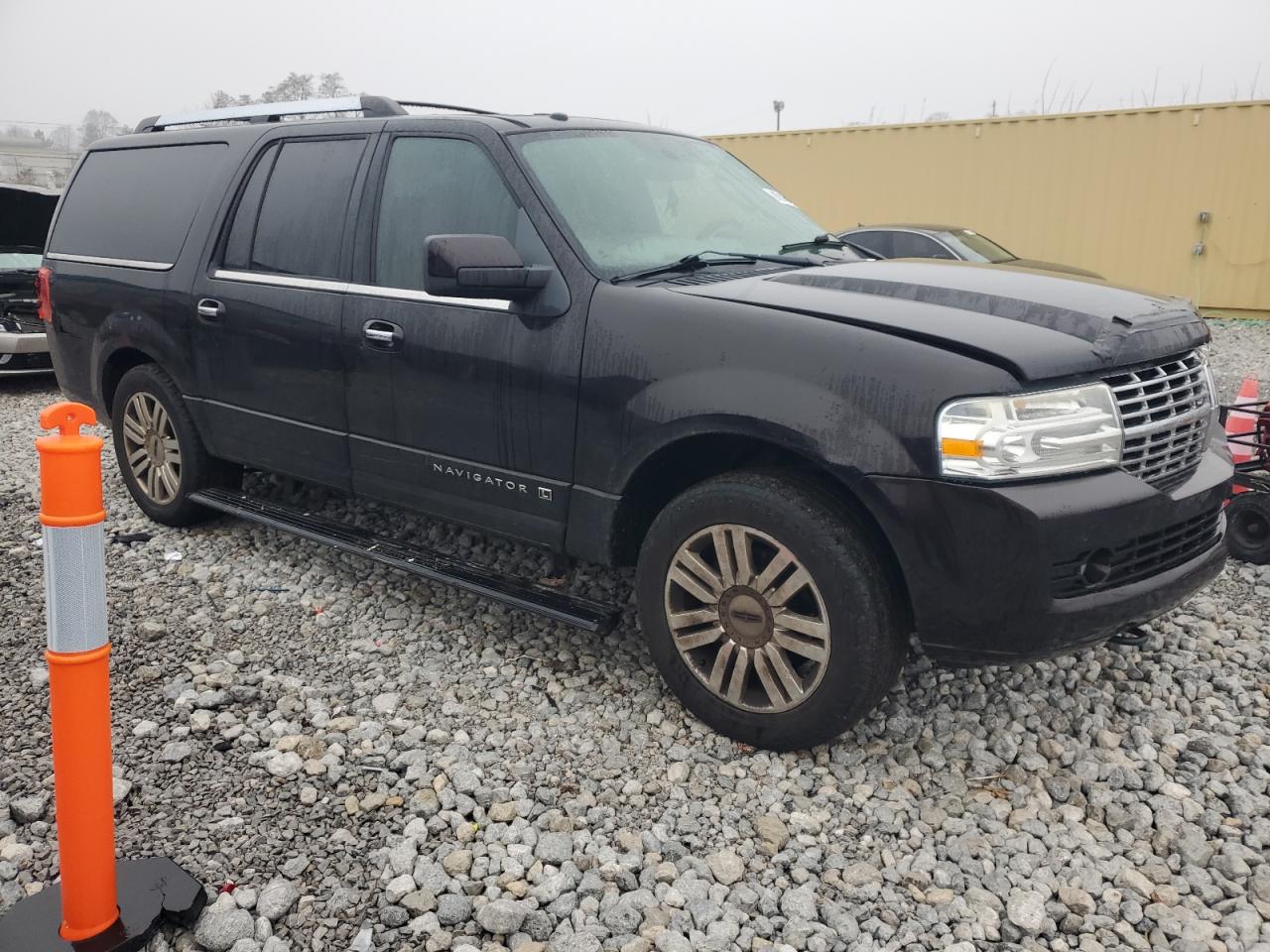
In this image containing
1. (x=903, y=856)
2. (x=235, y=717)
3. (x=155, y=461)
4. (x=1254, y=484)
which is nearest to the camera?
(x=903, y=856)

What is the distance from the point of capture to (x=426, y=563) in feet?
12.6

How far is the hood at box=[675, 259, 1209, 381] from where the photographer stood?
2660mm

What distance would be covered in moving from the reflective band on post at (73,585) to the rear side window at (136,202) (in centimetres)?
304

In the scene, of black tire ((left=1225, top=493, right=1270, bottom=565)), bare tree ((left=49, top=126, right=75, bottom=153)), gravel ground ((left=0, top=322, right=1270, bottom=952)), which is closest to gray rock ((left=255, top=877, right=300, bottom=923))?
gravel ground ((left=0, top=322, right=1270, bottom=952))

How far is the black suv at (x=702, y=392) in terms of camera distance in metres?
2.64

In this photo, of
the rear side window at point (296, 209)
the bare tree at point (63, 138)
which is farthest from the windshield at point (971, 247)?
the bare tree at point (63, 138)

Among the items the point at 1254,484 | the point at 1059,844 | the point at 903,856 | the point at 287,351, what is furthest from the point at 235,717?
the point at 1254,484

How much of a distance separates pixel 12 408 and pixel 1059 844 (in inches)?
355

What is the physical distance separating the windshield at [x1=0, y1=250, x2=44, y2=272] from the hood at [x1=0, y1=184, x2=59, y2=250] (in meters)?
0.15

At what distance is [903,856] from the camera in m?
2.66

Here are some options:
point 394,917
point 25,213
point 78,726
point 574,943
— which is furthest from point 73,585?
point 25,213

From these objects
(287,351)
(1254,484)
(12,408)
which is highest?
(287,351)

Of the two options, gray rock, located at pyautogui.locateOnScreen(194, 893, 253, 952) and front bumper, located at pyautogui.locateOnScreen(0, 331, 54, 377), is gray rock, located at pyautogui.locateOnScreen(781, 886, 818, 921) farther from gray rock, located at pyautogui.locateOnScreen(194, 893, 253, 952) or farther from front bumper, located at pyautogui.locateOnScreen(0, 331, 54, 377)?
front bumper, located at pyautogui.locateOnScreen(0, 331, 54, 377)

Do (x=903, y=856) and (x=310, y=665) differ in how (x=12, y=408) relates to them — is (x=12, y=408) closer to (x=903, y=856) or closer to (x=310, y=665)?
(x=310, y=665)
